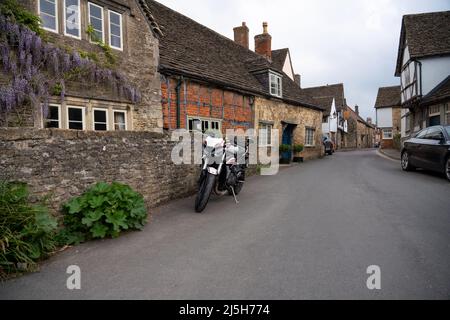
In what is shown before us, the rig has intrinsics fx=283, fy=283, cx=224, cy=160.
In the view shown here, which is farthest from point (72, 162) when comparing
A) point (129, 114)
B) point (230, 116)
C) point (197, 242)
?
point (230, 116)

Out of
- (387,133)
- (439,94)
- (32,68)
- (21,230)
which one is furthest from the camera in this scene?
(387,133)

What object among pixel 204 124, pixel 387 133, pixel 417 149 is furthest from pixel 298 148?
pixel 387 133

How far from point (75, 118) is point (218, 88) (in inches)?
243

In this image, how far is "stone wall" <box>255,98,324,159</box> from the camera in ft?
50.5

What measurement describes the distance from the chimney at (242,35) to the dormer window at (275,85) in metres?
6.10

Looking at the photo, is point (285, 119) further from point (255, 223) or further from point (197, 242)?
point (197, 242)

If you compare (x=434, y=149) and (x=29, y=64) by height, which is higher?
(x=29, y=64)

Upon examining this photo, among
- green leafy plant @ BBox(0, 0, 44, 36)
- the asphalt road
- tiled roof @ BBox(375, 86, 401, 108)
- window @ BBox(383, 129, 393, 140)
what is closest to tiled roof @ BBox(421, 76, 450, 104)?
the asphalt road

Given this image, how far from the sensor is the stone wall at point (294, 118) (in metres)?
15.4

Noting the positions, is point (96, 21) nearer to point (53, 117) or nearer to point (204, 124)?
point (53, 117)

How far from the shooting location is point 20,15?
6809 millimetres

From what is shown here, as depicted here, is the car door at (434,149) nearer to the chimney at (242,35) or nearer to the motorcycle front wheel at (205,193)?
the motorcycle front wheel at (205,193)

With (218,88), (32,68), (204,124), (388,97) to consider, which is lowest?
(204,124)

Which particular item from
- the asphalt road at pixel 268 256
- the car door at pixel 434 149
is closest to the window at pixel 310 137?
the car door at pixel 434 149
